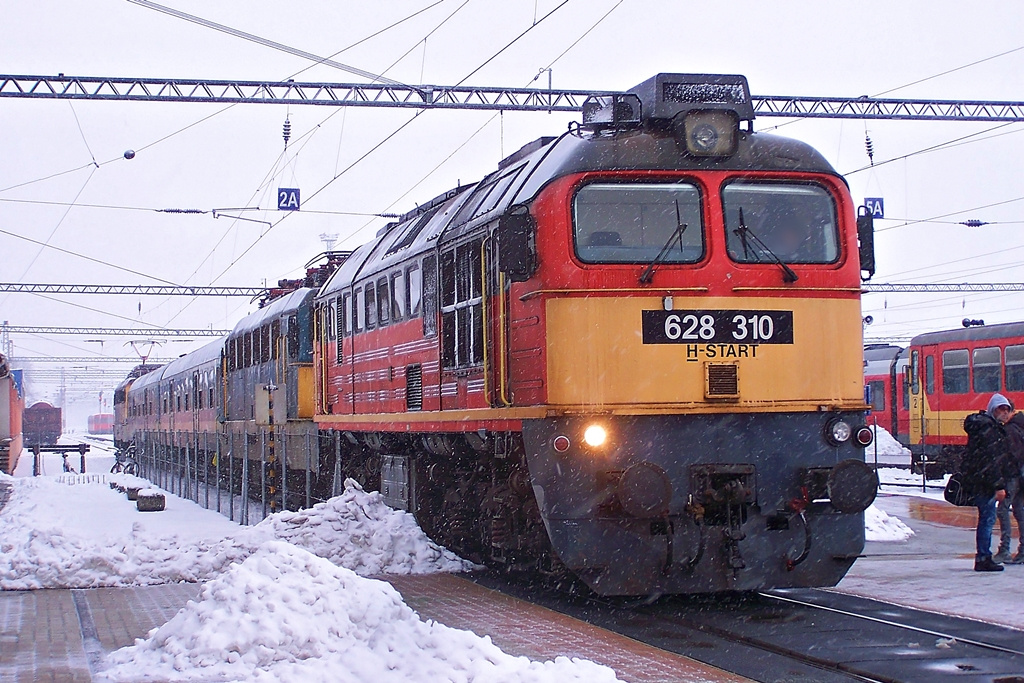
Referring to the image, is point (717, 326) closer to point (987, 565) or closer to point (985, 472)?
point (985, 472)

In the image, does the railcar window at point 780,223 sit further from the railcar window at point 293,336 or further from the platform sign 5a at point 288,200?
the platform sign 5a at point 288,200

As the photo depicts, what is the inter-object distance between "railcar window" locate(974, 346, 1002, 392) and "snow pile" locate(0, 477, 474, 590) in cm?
1684

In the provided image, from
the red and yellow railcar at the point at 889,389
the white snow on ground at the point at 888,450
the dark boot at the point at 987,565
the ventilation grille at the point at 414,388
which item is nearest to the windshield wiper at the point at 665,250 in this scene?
the ventilation grille at the point at 414,388

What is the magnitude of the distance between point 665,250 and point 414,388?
4.28m

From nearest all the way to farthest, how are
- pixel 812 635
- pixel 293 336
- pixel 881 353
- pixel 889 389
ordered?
pixel 812 635 → pixel 293 336 → pixel 889 389 → pixel 881 353

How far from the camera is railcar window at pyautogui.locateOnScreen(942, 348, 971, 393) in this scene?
27.4 metres

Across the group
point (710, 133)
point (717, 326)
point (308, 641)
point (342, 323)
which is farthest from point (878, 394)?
point (308, 641)

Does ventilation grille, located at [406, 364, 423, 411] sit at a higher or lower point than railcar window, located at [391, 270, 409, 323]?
lower

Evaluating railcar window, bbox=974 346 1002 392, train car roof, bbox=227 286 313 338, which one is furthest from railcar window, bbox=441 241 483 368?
railcar window, bbox=974 346 1002 392

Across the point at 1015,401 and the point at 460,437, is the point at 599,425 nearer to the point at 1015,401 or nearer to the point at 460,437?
the point at 460,437

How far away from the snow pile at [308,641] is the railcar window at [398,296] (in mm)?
5522

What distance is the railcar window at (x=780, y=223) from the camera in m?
10.2

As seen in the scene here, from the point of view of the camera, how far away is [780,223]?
1030cm

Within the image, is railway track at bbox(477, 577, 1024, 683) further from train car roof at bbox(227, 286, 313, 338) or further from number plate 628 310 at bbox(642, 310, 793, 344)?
train car roof at bbox(227, 286, 313, 338)
